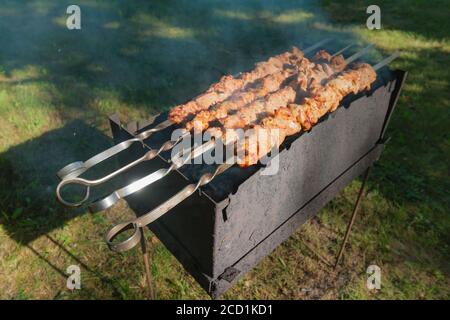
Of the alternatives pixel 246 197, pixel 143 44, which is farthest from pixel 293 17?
pixel 246 197

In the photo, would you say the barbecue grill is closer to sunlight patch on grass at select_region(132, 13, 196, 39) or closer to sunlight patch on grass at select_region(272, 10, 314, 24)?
sunlight patch on grass at select_region(132, 13, 196, 39)

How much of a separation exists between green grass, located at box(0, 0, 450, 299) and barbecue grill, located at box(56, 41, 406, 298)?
1.17 m

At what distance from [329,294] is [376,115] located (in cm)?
194

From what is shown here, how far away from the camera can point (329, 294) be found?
3611mm

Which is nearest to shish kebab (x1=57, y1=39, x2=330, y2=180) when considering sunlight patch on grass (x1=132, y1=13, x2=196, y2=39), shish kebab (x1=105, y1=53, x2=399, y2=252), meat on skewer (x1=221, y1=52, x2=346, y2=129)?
meat on skewer (x1=221, y1=52, x2=346, y2=129)

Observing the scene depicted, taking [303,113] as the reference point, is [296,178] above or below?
below

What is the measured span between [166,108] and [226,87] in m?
3.00

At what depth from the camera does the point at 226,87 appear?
10.0 ft

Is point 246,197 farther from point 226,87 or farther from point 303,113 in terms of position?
point 226,87

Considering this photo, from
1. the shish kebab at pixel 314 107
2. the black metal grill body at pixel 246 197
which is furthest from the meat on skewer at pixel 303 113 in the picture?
the black metal grill body at pixel 246 197

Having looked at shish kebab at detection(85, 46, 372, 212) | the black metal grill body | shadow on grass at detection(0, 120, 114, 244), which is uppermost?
shish kebab at detection(85, 46, 372, 212)

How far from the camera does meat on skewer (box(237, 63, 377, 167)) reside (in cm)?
240

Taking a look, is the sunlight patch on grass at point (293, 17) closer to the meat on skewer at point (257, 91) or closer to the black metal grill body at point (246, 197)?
the meat on skewer at point (257, 91)
